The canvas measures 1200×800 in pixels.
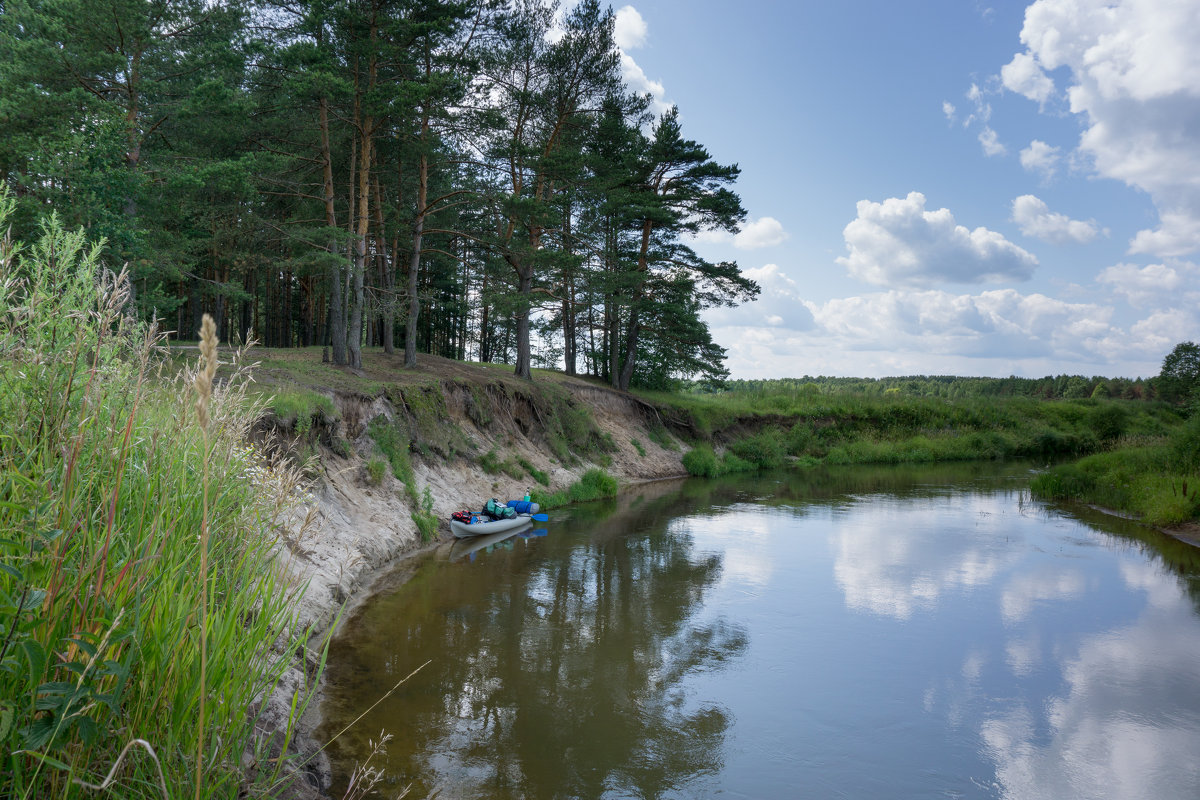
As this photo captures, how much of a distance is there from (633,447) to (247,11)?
17871mm

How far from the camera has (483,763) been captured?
5531 mm

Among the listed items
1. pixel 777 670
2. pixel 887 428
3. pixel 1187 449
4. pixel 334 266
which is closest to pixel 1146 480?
pixel 1187 449

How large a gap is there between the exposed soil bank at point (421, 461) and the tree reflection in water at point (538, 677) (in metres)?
0.62

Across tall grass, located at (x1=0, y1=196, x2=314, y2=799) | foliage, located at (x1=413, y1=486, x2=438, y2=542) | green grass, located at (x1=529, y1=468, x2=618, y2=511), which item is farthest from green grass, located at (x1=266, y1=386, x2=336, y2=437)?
tall grass, located at (x1=0, y1=196, x2=314, y2=799)

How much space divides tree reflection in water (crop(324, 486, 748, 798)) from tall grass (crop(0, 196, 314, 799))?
8.51 feet

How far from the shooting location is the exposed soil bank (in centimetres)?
664

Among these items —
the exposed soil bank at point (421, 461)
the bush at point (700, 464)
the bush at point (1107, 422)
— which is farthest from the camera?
the bush at point (1107, 422)

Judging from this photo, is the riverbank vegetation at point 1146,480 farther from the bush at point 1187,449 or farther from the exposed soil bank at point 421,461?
the exposed soil bank at point 421,461

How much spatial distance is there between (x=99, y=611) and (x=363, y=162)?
56.2 feet

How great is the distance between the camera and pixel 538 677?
736 cm

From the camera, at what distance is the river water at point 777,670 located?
5738mm

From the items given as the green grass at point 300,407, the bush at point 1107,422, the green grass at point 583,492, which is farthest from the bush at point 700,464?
the bush at point 1107,422

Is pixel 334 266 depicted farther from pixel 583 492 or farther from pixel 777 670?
pixel 777 670

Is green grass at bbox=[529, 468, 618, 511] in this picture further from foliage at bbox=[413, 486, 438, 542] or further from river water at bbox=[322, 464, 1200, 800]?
foliage at bbox=[413, 486, 438, 542]
